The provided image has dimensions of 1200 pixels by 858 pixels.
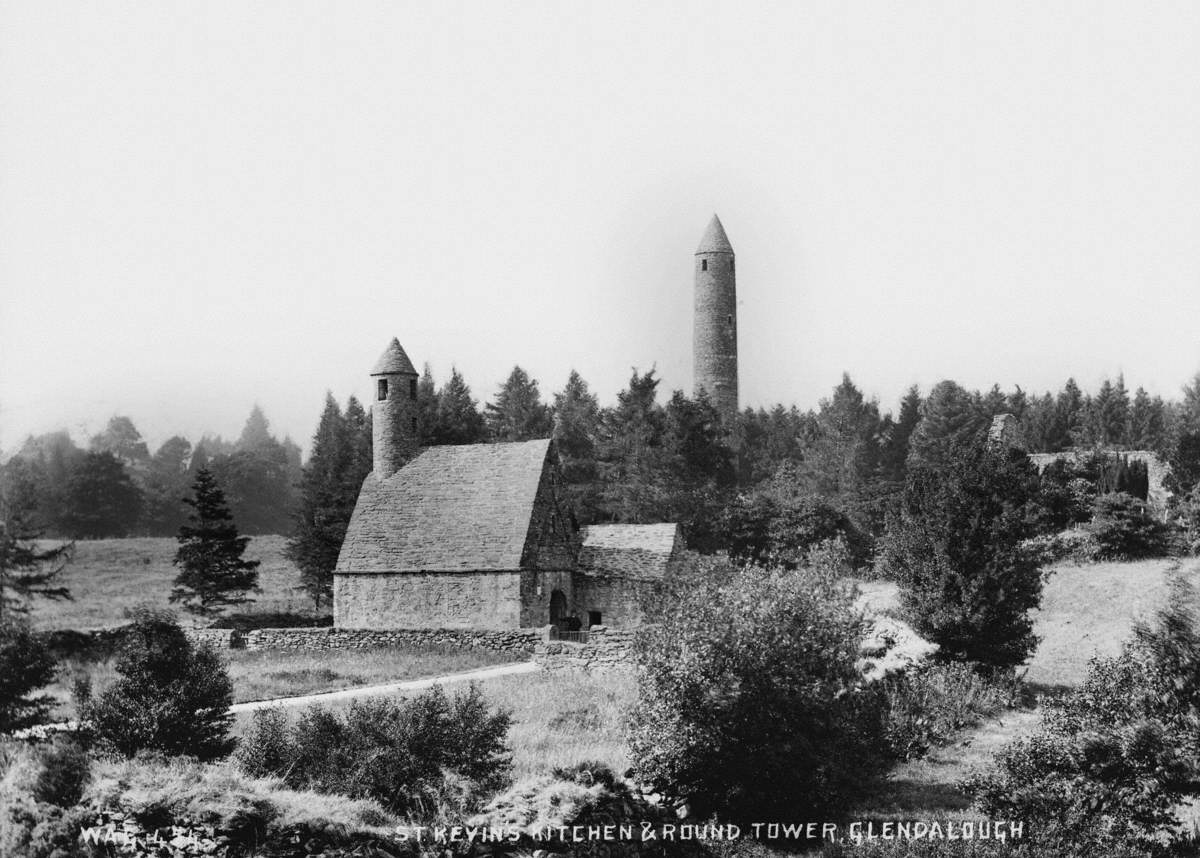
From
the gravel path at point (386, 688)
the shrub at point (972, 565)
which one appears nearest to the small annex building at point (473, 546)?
the gravel path at point (386, 688)

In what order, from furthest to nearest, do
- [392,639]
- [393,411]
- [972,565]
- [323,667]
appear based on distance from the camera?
[393,411] → [392,639] → [323,667] → [972,565]

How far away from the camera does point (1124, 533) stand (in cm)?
4588

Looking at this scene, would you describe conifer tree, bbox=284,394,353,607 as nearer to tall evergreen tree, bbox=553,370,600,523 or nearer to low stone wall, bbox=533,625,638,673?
tall evergreen tree, bbox=553,370,600,523

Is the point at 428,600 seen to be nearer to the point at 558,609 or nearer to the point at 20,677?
the point at 558,609

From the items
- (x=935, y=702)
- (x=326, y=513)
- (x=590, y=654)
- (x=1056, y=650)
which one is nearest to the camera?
(x=935, y=702)

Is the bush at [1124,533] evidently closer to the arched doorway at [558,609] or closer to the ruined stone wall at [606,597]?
the ruined stone wall at [606,597]

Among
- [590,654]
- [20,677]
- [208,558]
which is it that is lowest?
[590,654]

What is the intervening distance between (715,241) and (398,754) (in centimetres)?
6890

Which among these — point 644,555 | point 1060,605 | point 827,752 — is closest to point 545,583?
point 644,555

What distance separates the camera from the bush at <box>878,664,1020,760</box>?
21.5 metres

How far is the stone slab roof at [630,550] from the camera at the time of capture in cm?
4025

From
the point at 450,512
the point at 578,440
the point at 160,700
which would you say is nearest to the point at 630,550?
the point at 450,512

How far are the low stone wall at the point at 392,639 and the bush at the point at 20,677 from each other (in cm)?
2102

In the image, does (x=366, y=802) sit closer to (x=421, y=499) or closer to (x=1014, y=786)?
(x=1014, y=786)
